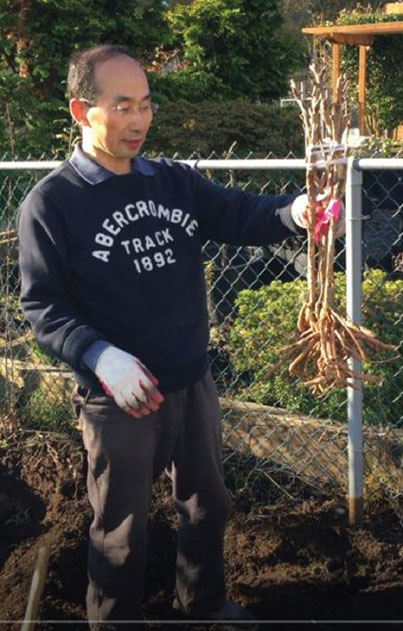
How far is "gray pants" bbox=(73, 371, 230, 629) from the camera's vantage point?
8.56ft

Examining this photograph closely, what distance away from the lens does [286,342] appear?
12.3ft

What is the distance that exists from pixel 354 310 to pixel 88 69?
4.89ft

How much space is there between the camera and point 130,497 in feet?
8.69

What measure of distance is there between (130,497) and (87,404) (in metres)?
0.31

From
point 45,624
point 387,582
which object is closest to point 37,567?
point 45,624

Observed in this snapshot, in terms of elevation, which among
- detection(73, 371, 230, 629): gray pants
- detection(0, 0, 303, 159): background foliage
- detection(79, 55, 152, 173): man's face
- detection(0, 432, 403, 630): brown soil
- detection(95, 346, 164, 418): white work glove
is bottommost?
detection(0, 432, 403, 630): brown soil

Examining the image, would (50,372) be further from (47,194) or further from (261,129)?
(261,129)

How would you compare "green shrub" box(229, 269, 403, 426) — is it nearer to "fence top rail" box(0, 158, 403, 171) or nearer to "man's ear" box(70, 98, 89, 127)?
"fence top rail" box(0, 158, 403, 171)

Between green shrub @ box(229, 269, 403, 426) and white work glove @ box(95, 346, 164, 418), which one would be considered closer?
white work glove @ box(95, 346, 164, 418)

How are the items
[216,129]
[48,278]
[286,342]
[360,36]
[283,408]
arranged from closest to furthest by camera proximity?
[48,278]
[286,342]
[283,408]
[216,129]
[360,36]

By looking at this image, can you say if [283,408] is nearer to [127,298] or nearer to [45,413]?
[45,413]

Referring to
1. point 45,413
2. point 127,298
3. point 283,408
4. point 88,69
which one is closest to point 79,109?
point 88,69

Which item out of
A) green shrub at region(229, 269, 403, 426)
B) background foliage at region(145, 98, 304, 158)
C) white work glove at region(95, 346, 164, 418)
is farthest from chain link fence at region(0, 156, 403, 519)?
background foliage at region(145, 98, 304, 158)

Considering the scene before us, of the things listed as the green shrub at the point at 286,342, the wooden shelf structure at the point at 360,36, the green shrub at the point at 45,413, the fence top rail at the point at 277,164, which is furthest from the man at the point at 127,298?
the wooden shelf structure at the point at 360,36
